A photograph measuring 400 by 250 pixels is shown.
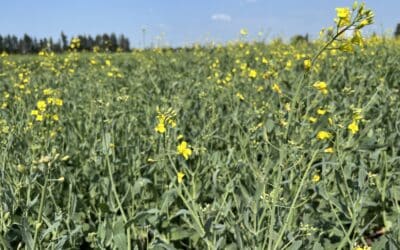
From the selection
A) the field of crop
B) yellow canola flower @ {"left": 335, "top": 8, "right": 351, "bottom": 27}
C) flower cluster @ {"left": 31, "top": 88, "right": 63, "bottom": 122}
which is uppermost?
yellow canola flower @ {"left": 335, "top": 8, "right": 351, "bottom": 27}

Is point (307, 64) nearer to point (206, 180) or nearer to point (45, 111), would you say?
point (206, 180)

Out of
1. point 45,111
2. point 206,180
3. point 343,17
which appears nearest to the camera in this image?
point 343,17

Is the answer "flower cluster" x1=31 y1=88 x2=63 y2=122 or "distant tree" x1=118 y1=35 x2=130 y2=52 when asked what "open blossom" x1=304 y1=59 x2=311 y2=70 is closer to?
"flower cluster" x1=31 y1=88 x2=63 y2=122

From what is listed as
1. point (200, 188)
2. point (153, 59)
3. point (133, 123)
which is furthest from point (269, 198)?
point (153, 59)

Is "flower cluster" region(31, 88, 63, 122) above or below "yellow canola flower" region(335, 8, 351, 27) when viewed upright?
Answer: below

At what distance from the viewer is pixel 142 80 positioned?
6.49 metres

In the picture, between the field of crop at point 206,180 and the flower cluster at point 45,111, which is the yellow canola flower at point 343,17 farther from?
the flower cluster at point 45,111

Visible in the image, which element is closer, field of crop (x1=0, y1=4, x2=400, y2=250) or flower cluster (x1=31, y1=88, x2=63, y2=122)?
field of crop (x1=0, y1=4, x2=400, y2=250)

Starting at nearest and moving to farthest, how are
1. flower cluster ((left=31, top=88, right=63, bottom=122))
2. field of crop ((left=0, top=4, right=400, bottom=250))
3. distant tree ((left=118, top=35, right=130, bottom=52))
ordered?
field of crop ((left=0, top=4, right=400, bottom=250)), flower cluster ((left=31, top=88, right=63, bottom=122)), distant tree ((left=118, top=35, right=130, bottom=52))

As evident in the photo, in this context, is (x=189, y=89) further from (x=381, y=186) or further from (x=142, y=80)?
(x=381, y=186)

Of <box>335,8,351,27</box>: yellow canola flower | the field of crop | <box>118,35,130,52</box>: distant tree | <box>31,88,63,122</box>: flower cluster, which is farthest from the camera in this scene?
<box>118,35,130,52</box>: distant tree

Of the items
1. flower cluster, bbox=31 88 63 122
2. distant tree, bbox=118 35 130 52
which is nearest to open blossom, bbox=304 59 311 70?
flower cluster, bbox=31 88 63 122

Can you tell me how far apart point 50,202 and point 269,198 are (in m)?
1.18

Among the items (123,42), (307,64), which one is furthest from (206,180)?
(123,42)
